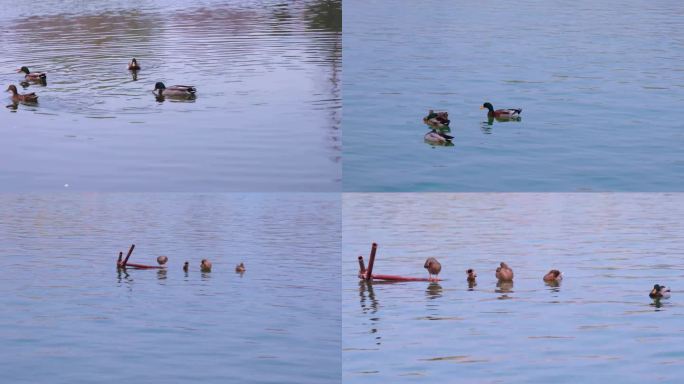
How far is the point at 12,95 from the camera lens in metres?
19.5

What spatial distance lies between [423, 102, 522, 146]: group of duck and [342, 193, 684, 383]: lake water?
0.80 meters

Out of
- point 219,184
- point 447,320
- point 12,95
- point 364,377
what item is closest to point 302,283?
point 219,184

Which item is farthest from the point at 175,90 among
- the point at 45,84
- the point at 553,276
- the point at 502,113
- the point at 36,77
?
the point at 553,276

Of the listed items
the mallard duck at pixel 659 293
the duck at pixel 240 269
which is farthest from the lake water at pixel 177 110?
the mallard duck at pixel 659 293

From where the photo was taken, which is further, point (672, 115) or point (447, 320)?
point (672, 115)

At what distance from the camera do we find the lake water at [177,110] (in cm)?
1576

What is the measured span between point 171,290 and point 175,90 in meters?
5.25

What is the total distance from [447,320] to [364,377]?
5.21ft

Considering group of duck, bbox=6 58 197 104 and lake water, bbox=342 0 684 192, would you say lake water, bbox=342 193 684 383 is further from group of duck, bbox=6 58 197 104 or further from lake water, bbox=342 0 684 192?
group of duck, bbox=6 58 197 104

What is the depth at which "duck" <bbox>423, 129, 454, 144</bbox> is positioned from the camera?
16797mm

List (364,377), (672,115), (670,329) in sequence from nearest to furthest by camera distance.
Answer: (364,377) < (670,329) < (672,115)

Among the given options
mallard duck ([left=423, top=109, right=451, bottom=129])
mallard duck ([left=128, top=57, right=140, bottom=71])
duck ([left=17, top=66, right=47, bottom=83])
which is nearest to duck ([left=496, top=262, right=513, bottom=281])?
mallard duck ([left=423, top=109, right=451, bottom=129])

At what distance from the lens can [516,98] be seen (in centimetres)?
2000

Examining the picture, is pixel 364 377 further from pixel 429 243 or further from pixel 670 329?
pixel 429 243
